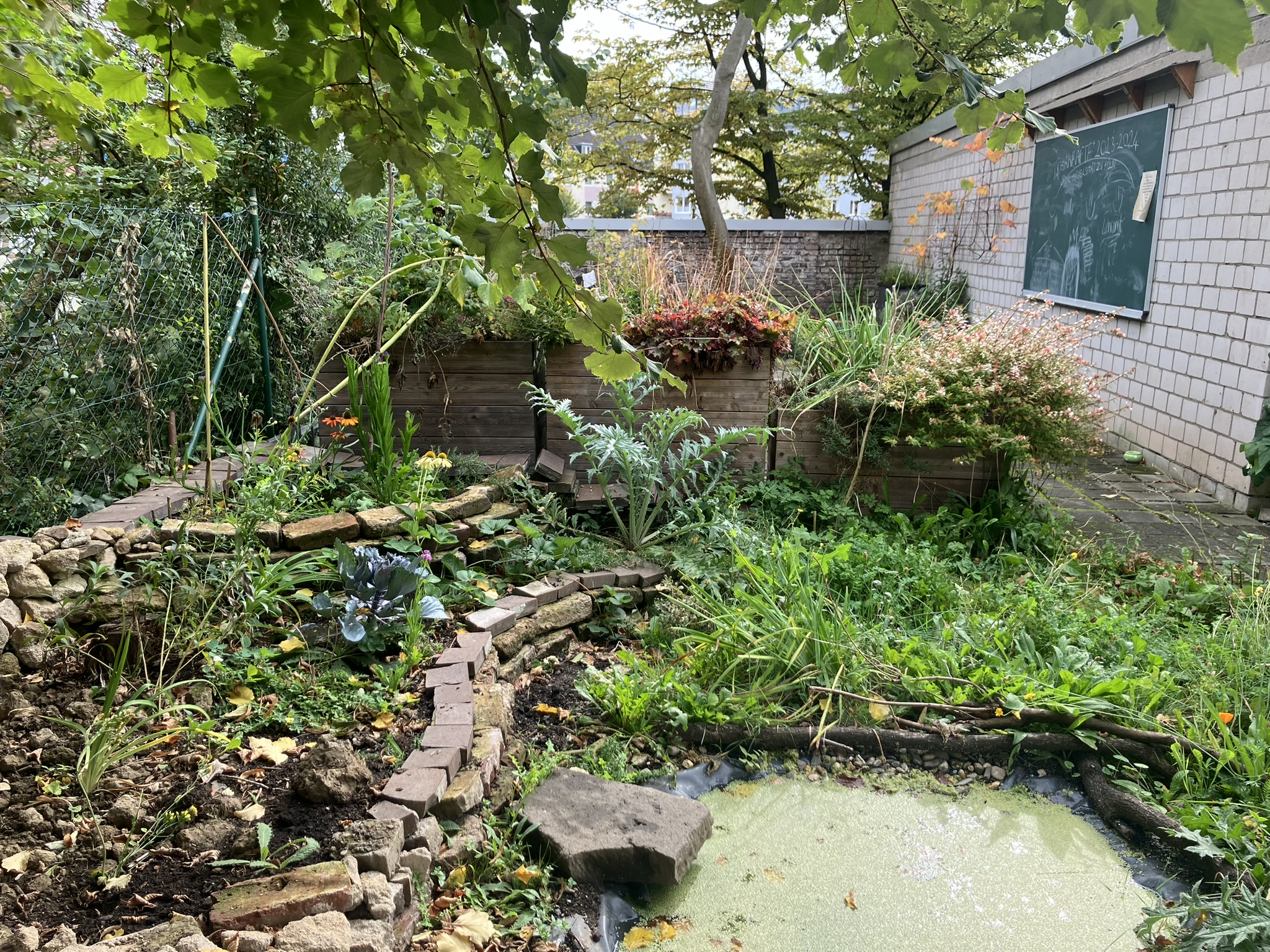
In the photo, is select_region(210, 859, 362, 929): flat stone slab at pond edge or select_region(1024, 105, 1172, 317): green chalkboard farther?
select_region(1024, 105, 1172, 317): green chalkboard

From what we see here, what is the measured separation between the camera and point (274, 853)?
194 centimetres

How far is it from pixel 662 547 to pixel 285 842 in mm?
2217

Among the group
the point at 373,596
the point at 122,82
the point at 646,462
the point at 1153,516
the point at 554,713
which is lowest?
the point at 554,713

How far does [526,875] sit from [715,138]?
9.82 meters

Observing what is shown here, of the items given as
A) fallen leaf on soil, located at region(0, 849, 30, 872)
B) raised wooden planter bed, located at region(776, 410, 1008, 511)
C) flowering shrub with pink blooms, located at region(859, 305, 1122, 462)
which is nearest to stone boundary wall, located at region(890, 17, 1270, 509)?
flowering shrub with pink blooms, located at region(859, 305, 1122, 462)

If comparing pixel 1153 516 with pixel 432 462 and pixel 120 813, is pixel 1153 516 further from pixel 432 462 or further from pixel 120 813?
pixel 120 813

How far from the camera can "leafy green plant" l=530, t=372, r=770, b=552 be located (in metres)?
3.95

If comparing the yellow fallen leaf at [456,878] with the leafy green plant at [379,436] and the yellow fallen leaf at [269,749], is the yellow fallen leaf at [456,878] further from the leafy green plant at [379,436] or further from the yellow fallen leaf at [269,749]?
the leafy green plant at [379,436]

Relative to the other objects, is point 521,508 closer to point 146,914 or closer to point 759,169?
point 146,914

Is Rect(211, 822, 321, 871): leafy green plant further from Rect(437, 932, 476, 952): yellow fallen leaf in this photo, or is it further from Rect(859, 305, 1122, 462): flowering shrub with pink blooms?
Rect(859, 305, 1122, 462): flowering shrub with pink blooms

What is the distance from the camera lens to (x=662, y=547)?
3.95 meters

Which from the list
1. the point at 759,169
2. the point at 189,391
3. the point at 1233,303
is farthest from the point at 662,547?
the point at 759,169

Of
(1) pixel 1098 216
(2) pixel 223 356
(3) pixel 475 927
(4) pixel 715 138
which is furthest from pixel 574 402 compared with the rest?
(4) pixel 715 138

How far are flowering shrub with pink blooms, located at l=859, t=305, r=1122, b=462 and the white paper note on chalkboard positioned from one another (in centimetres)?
257
